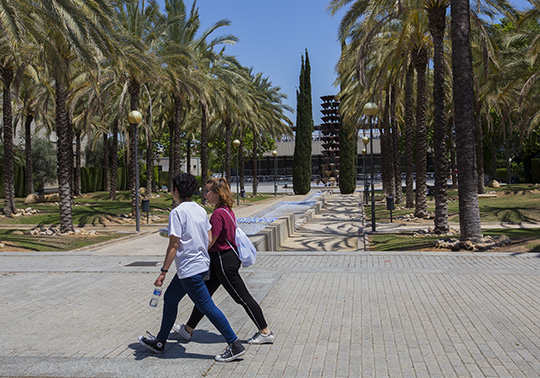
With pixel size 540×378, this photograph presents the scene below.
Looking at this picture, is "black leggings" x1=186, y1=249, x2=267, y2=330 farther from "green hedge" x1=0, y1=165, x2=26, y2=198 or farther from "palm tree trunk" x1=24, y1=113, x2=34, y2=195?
"green hedge" x1=0, y1=165, x2=26, y2=198

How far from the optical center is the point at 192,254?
4891mm

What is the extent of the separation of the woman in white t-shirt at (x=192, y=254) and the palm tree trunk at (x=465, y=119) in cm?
873

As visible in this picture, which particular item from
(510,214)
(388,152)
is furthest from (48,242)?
(388,152)

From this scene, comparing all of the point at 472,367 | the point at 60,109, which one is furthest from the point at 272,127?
the point at 472,367

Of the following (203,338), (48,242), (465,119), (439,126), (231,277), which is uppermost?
(439,126)

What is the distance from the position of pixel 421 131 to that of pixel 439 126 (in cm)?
422

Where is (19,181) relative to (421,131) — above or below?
below

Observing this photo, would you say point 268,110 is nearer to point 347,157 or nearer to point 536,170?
point 347,157

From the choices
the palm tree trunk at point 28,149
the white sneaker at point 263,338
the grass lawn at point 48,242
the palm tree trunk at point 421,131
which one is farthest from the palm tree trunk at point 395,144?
the white sneaker at point 263,338

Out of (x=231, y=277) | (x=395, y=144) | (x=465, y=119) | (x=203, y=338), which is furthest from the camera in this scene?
(x=395, y=144)

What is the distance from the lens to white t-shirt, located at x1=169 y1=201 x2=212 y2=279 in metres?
4.85

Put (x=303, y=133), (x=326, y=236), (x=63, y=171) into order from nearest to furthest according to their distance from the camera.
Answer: (x=326, y=236)
(x=63, y=171)
(x=303, y=133)

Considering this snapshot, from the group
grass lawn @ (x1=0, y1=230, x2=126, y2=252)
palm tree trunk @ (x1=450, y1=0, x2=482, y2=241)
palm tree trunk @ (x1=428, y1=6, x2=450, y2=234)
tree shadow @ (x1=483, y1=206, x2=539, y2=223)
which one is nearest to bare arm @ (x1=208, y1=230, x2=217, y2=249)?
palm tree trunk @ (x1=450, y1=0, x2=482, y2=241)

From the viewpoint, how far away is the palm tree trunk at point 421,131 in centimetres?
1934
